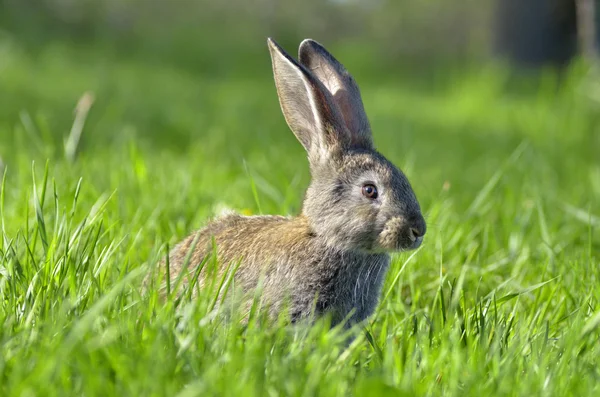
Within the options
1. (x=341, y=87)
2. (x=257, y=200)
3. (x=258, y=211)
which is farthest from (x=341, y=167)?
(x=258, y=211)

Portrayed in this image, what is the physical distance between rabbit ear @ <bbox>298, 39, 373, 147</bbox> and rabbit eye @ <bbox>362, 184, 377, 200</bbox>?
386 mm

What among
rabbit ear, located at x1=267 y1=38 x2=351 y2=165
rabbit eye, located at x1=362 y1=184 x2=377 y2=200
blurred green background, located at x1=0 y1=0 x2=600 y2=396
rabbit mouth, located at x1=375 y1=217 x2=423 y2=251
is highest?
rabbit ear, located at x1=267 y1=38 x2=351 y2=165

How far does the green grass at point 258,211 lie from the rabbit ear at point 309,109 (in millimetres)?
373

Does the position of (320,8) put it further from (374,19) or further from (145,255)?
(145,255)

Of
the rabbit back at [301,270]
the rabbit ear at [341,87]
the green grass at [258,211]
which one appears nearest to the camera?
the green grass at [258,211]

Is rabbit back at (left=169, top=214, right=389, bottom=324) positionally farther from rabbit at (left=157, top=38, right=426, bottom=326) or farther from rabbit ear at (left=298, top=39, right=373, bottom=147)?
rabbit ear at (left=298, top=39, right=373, bottom=147)

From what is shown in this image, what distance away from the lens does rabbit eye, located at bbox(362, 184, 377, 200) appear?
3.63 metres

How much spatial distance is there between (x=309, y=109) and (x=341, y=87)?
8.0 inches

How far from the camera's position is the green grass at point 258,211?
2.36m

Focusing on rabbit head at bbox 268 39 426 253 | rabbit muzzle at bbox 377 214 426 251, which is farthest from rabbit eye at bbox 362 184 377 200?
rabbit muzzle at bbox 377 214 426 251

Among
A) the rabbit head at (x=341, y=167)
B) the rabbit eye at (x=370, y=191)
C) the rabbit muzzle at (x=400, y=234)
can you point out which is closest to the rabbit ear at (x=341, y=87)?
the rabbit head at (x=341, y=167)

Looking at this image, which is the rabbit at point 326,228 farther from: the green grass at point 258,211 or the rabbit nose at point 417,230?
the green grass at point 258,211

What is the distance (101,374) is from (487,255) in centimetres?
262

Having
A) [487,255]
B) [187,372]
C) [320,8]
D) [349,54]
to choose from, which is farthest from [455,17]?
[187,372]
